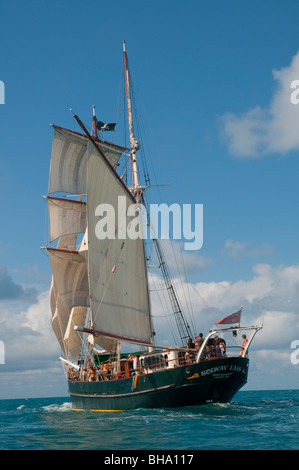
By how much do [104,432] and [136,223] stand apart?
2110 centimetres

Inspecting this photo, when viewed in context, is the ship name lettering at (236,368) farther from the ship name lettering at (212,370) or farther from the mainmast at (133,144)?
the mainmast at (133,144)

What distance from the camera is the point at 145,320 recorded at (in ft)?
139

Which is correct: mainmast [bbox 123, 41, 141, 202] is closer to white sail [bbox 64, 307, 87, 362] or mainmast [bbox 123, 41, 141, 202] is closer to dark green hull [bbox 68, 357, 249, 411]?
white sail [bbox 64, 307, 87, 362]

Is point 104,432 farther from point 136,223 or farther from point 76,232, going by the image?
point 76,232

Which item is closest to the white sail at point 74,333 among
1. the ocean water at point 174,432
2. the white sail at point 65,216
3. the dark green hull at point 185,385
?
the white sail at point 65,216

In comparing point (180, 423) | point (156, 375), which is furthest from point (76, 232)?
point (180, 423)

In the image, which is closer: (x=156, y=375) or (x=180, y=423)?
(x=180, y=423)

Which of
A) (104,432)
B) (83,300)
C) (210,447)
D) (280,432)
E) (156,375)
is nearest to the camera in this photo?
(210,447)

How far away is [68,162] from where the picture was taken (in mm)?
56281

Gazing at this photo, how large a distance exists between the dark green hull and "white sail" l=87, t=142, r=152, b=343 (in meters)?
4.96

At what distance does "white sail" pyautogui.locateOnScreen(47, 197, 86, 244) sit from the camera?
56594 mm

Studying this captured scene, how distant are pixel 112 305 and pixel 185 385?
9.43m

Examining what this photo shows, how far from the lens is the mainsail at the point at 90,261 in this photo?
39.6m

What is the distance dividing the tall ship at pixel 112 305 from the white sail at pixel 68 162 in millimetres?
109
